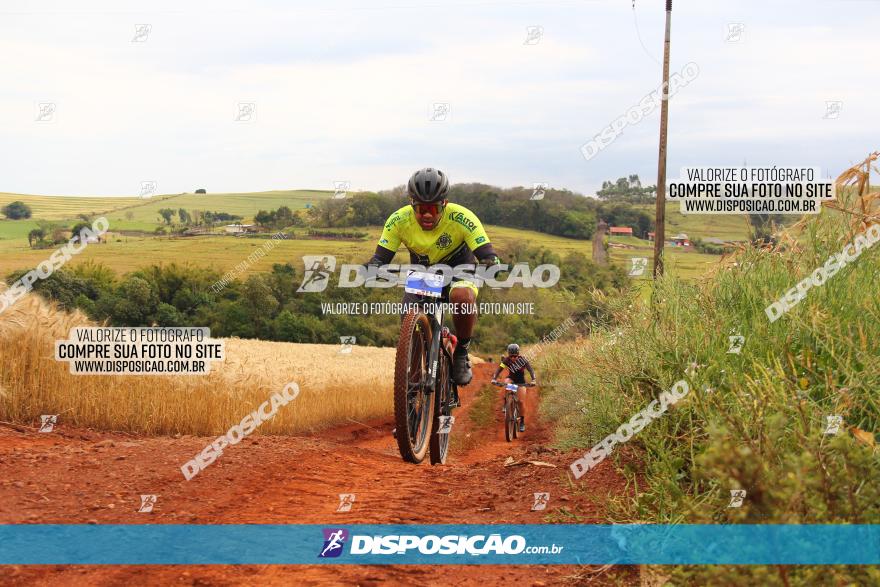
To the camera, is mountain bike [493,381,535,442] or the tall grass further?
mountain bike [493,381,535,442]

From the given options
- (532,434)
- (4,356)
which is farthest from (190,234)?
(4,356)

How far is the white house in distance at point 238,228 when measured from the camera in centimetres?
7253

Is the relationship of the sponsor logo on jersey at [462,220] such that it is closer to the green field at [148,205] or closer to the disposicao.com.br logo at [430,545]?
the disposicao.com.br logo at [430,545]

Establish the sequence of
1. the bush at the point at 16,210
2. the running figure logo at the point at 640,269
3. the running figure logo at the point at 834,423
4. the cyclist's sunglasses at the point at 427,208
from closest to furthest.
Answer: the running figure logo at the point at 834,423 < the running figure logo at the point at 640,269 < the cyclist's sunglasses at the point at 427,208 < the bush at the point at 16,210

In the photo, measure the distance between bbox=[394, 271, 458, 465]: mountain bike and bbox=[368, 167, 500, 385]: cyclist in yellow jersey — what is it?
0.66 feet

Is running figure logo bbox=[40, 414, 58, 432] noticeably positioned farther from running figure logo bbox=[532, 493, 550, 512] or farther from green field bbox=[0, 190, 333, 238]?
green field bbox=[0, 190, 333, 238]

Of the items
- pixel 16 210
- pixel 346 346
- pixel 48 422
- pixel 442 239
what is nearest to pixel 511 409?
pixel 48 422

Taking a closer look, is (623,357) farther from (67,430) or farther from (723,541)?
(67,430)

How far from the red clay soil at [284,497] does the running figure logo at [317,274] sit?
1580 inches

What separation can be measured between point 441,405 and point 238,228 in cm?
6784

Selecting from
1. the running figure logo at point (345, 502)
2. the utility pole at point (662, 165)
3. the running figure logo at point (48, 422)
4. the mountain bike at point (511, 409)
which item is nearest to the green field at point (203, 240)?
the utility pole at point (662, 165)

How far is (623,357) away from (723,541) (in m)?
2.74

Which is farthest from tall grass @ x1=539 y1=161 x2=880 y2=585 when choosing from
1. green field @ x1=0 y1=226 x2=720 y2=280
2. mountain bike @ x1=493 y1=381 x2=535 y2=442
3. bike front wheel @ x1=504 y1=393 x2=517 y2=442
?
green field @ x1=0 y1=226 x2=720 y2=280

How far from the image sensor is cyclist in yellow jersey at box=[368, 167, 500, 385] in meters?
8.15
